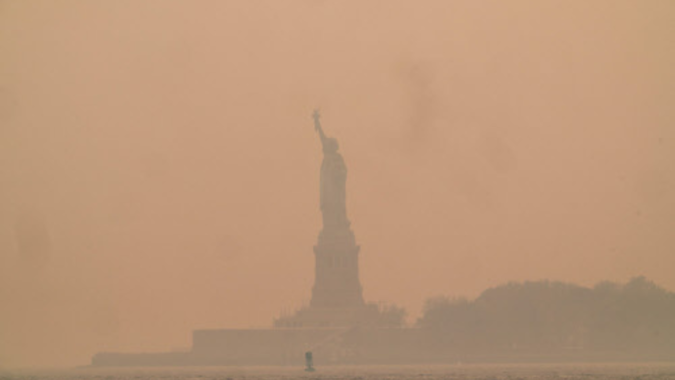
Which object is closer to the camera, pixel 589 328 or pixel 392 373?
pixel 392 373

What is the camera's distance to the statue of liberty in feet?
449

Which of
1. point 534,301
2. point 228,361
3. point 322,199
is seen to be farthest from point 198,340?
point 534,301

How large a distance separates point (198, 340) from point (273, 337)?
17.9ft

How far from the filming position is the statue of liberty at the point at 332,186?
449 feet

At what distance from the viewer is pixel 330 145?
13675 centimetres

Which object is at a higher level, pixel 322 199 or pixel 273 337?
pixel 322 199

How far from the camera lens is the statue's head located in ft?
449

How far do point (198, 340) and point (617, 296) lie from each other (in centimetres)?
3041

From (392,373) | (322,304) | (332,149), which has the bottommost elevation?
(392,373)

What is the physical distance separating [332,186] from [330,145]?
10.4ft

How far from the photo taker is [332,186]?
137750 mm

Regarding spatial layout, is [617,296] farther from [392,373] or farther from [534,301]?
[392,373]

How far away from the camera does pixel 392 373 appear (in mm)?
106625

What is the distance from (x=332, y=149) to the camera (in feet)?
449
